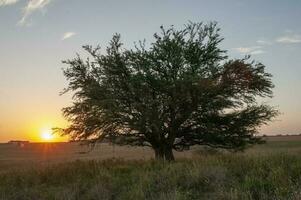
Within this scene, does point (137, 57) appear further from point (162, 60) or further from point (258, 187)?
point (258, 187)

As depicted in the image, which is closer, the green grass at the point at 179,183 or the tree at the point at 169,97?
the green grass at the point at 179,183

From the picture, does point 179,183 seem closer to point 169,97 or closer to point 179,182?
point 179,182

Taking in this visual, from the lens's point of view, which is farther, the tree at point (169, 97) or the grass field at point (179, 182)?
the tree at point (169, 97)

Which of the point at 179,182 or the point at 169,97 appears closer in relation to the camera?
the point at 179,182

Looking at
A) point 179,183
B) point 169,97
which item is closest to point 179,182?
point 179,183

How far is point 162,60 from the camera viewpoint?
2648 centimetres

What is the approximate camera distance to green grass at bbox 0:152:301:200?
1237 cm

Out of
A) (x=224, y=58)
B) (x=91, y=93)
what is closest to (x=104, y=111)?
(x=91, y=93)

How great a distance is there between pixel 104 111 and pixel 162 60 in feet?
13.7

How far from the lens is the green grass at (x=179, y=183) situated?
12367mm

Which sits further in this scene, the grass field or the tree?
the tree

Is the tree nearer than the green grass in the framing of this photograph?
No

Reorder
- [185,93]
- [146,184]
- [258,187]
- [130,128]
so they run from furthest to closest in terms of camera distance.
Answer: [130,128] < [185,93] < [146,184] < [258,187]

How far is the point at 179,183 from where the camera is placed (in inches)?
567
